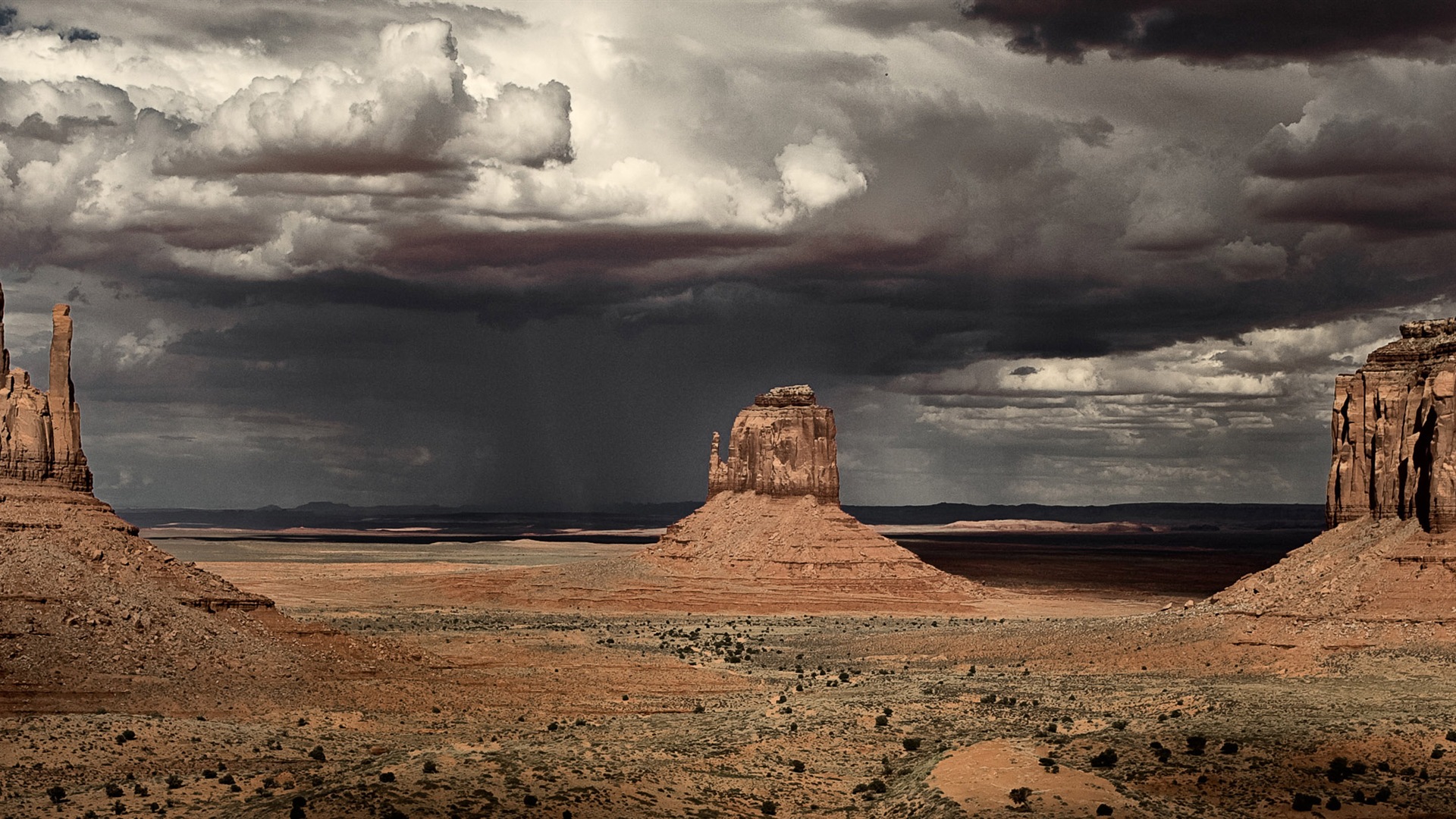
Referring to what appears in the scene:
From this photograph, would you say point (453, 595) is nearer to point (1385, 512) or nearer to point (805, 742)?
point (1385, 512)

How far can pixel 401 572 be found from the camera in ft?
519

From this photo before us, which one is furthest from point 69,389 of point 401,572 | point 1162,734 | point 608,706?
point 401,572

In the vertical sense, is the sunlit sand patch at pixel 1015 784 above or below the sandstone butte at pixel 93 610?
below

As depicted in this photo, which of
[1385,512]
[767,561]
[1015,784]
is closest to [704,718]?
[1015,784]

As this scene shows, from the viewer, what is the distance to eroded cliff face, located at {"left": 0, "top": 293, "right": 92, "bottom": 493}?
5253cm

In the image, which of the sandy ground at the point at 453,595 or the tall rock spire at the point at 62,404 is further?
the sandy ground at the point at 453,595

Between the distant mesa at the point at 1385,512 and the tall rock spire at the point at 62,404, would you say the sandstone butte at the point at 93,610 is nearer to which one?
the tall rock spire at the point at 62,404

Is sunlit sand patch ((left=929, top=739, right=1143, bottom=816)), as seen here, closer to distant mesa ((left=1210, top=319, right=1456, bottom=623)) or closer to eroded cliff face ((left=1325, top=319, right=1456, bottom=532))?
distant mesa ((left=1210, top=319, right=1456, bottom=623))

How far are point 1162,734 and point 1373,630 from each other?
18.6 meters

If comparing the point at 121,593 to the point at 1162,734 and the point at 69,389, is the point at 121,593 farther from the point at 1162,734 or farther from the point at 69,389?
the point at 1162,734

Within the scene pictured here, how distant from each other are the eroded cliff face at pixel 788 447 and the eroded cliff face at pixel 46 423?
77204mm

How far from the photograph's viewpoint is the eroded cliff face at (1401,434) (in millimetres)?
59219

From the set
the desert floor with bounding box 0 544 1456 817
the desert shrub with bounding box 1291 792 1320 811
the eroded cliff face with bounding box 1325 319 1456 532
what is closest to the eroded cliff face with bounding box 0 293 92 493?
the desert floor with bounding box 0 544 1456 817

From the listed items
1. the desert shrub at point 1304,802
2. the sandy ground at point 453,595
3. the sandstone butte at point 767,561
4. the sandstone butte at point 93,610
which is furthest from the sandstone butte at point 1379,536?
the sandstone butte at point 767,561
